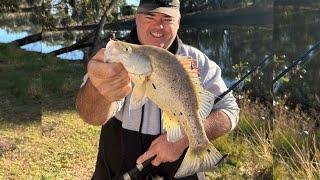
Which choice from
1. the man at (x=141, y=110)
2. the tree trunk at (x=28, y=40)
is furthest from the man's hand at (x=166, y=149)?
the tree trunk at (x=28, y=40)

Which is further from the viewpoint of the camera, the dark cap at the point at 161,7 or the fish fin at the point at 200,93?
the dark cap at the point at 161,7

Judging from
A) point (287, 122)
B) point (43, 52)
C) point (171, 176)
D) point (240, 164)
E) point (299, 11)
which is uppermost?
point (299, 11)

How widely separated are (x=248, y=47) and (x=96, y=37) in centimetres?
118

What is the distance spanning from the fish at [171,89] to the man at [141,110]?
91 millimetres

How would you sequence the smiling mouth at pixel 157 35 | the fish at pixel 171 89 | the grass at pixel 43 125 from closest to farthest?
the fish at pixel 171 89, the smiling mouth at pixel 157 35, the grass at pixel 43 125

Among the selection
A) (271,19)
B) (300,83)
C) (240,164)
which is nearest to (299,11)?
(271,19)

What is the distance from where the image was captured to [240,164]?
4270 millimetres

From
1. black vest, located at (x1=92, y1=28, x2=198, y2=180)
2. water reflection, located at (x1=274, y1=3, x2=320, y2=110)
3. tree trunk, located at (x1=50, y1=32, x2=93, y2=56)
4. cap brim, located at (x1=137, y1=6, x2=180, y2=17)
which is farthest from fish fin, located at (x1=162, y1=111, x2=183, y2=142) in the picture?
water reflection, located at (x1=274, y1=3, x2=320, y2=110)

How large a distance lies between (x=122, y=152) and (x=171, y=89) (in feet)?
3.06

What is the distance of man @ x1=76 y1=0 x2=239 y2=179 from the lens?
63.1 inches

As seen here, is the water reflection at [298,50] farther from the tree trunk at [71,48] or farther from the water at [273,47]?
the tree trunk at [71,48]

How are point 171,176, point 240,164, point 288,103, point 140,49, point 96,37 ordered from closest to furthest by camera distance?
1. point 140,49
2. point 171,176
3. point 96,37
4. point 288,103
5. point 240,164

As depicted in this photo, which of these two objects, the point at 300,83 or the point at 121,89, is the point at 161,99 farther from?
the point at 300,83

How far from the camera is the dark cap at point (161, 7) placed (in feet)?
6.35
